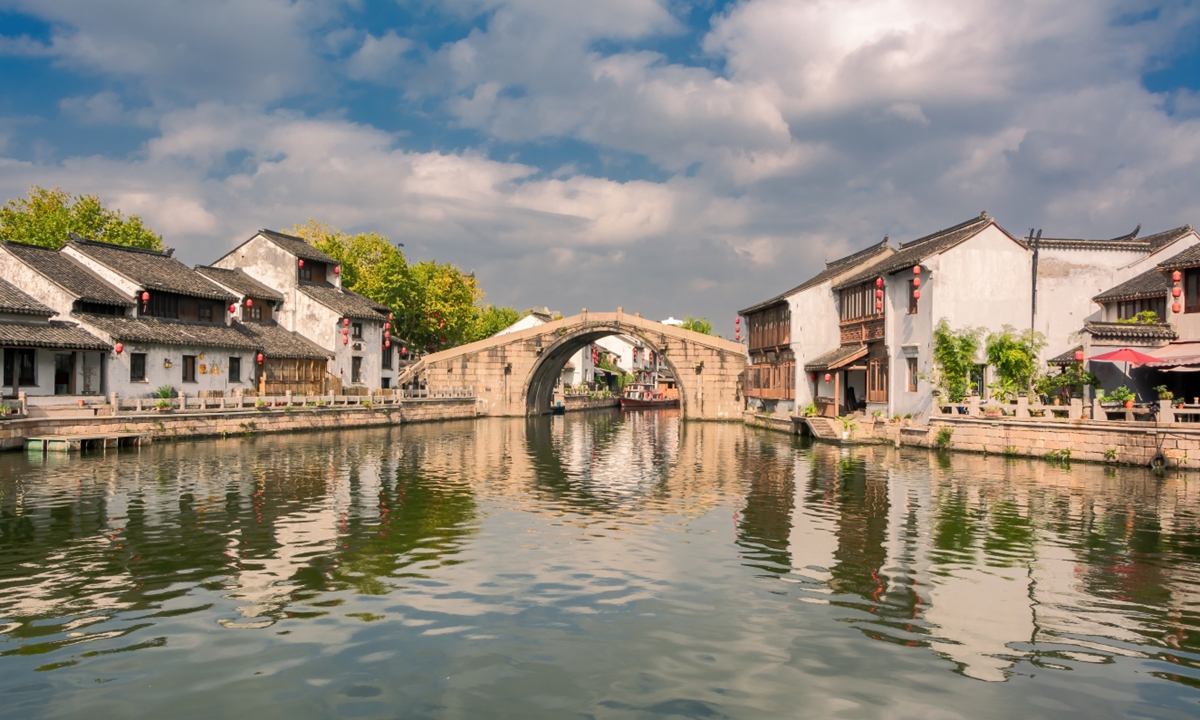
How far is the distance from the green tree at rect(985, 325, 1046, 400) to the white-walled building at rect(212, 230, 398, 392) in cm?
3495

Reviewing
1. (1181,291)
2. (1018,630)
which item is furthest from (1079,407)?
(1018,630)

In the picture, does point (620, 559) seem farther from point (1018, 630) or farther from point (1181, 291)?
point (1181, 291)

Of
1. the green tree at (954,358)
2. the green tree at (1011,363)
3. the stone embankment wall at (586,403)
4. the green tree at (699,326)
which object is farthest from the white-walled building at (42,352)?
the green tree at (699,326)

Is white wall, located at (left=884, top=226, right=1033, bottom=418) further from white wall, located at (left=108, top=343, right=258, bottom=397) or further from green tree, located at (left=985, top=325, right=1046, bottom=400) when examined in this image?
white wall, located at (left=108, top=343, right=258, bottom=397)

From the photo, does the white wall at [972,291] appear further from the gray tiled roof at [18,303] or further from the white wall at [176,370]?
the gray tiled roof at [18,303]

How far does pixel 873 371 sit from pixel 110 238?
45.2m

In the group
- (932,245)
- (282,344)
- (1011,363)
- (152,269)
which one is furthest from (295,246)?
(1011,363)

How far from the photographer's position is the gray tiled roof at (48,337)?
31.2 meters

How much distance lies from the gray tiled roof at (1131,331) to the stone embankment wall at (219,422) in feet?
109

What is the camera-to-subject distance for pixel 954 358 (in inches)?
1371

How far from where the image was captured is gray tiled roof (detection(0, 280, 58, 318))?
106 ft

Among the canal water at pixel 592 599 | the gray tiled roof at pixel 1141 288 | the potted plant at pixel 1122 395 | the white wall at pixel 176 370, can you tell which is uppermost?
the gray tiled roof at pixel 1141 288

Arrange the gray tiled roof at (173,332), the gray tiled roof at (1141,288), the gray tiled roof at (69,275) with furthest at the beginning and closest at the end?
1. the gray tiled roof at (173,332)
2. the gray tiled roof at (69,275)
3. the gray tiled roof at (1141,288)

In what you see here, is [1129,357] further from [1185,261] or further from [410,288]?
[410,288]
